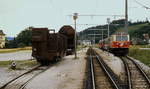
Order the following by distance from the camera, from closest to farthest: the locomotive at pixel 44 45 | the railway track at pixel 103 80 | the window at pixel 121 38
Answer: the railway track at pixel 103 80 < the locomotive at pixel 44 45 < the window at pixel 121 38

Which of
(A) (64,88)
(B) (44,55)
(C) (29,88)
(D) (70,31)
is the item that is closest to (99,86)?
(A) (64,88)

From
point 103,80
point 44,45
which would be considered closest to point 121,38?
point 44,45

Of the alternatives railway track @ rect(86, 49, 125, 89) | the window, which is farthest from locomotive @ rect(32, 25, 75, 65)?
the window

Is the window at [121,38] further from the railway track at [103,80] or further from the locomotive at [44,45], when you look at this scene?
Result: the railway track at [103,80]

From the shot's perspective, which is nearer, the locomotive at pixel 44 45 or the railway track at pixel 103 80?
the railway track at pixel 103 80

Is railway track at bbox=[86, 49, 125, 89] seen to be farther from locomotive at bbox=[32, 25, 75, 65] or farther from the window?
the window

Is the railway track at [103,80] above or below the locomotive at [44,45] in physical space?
below

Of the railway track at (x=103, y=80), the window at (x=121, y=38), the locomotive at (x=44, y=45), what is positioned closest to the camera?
the railway track at (x=103, y=80)

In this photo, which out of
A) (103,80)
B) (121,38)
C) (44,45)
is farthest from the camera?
(121,38)

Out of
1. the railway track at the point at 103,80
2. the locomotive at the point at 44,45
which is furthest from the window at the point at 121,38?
the railway track at the point at 103,80

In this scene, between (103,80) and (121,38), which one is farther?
(121,38)

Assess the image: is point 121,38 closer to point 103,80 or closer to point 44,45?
point 44,45

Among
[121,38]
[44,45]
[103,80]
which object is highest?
[121,38]

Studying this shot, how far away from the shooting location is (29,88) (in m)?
16.3
